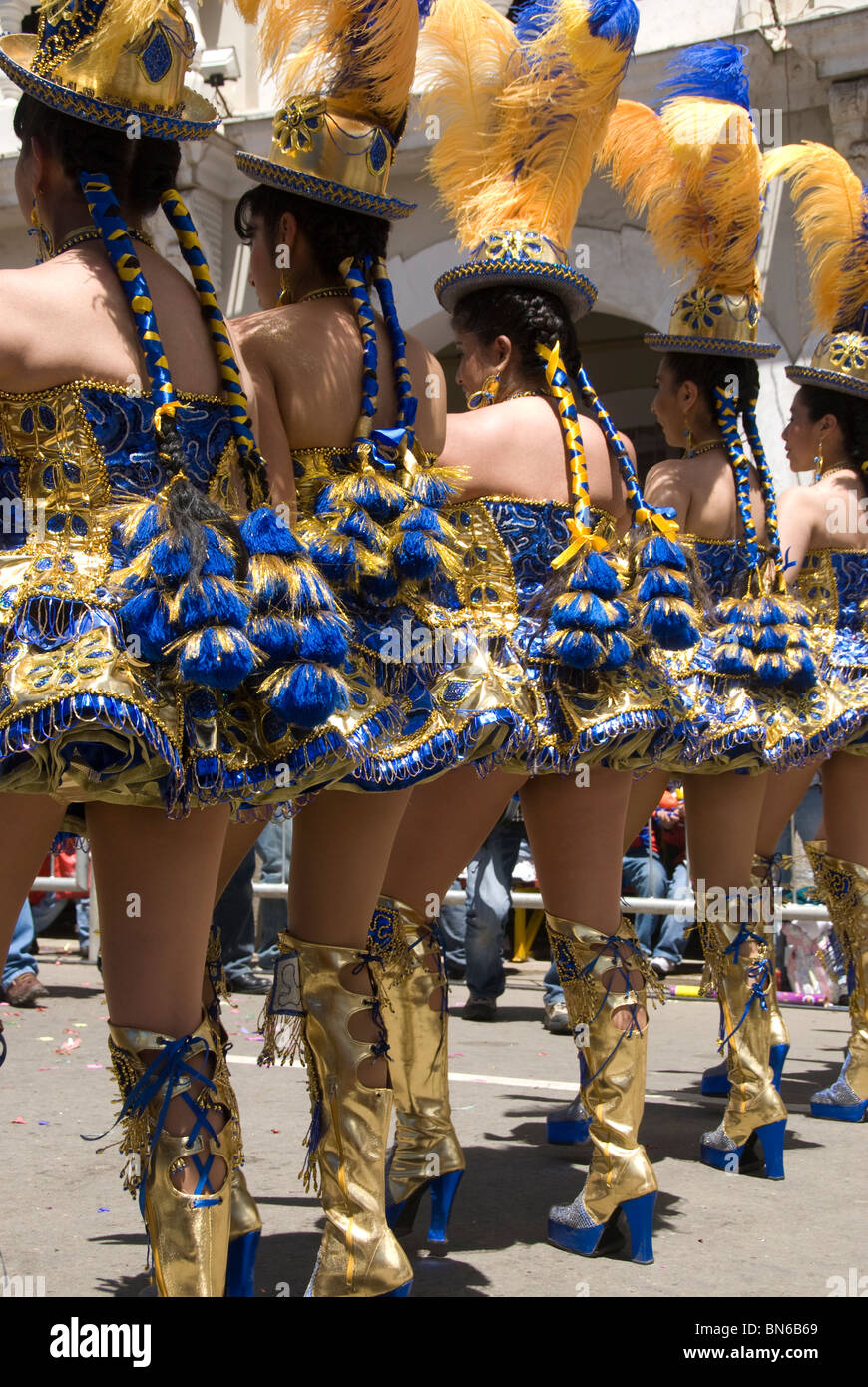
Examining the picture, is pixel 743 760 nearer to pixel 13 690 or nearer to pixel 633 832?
pixel 633 832

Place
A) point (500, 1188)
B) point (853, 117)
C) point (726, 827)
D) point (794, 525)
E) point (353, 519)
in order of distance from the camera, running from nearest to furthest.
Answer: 1. point (353, 519)
2. point (500, 1188)
3. point (726, 827)
4. point (794, 525)
5. point (853, 117)

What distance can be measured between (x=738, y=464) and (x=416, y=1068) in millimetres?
2004

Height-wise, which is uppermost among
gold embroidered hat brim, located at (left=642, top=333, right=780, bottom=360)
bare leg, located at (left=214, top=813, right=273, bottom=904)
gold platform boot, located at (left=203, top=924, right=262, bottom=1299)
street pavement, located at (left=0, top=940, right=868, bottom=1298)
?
gold embroidered hat brim, located at (left=642, top=333, right=780, bottom=360)

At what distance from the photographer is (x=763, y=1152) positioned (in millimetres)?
3955

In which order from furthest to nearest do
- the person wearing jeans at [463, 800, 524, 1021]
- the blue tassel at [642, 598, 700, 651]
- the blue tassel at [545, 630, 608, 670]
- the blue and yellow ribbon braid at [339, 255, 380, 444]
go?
the person wearing jeans at [463, 800, 524, 1021], the blue tassel at [642, 598, 700, 651], the blue tassel at [545, 630, 608, 670], the blue and yellow ribbon braid at [339, 255, 380, 444]

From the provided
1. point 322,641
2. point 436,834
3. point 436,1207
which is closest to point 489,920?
point 436,1207

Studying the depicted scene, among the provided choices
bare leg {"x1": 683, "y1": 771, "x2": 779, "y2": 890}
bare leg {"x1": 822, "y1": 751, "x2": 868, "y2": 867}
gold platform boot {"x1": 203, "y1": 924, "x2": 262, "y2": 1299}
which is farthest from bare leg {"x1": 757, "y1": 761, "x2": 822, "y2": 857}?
gold platform boot {"x1": 203, "y1": 924, "x2": 262, "y2": 1299}

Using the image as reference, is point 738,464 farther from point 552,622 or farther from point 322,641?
point 322,641

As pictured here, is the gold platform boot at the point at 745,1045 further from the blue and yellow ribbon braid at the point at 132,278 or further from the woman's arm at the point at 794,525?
the blue and yellow ribbon braid at the point at 132,278

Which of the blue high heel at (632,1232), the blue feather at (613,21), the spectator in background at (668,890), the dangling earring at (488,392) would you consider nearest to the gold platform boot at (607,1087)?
the blue high heel at (632,1232)

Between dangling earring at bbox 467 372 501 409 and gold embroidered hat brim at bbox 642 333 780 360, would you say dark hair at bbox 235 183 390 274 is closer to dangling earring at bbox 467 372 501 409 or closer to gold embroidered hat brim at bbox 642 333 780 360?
dangling earring at bbox 467 372 501 409

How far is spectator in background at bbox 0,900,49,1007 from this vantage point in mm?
6645
